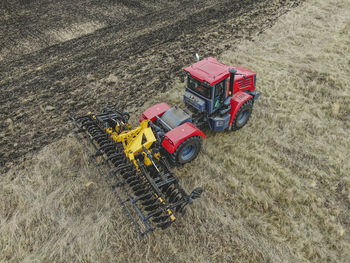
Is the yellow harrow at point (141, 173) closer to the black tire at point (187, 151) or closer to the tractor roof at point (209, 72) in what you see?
the black tire at point (187, 151)

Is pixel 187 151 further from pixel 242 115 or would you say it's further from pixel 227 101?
pixel 242 115

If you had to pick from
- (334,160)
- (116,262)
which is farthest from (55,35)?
(334,160)

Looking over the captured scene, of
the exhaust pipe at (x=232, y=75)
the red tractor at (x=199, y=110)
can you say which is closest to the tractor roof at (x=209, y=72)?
the red tractor at (x=199, y=110)

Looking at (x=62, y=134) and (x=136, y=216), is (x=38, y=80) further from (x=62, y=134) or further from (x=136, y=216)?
(x=136, y=216)

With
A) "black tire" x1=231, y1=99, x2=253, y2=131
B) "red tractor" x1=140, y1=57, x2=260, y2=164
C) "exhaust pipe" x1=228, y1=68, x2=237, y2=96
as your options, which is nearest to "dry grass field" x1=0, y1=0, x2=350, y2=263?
"black tire" x1=231, y1=99, x2=253, y2=131

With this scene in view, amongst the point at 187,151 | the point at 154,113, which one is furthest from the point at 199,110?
the point at 154,113

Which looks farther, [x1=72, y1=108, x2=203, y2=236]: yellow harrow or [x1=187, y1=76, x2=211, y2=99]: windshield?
[x1=187, y1=76, x2=211, y2=99]: windshield

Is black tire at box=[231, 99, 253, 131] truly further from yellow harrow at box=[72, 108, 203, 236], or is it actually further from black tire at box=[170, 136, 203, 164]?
yellow harrow at box=[72, 108, 203, 236]
